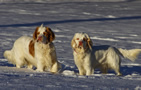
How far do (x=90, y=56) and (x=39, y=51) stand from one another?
996 millimetres

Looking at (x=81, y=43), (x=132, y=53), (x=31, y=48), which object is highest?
(x=81, y=43)

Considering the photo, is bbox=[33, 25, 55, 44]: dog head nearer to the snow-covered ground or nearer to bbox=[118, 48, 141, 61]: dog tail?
the snow-covered ground

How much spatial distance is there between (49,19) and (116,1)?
443 inches

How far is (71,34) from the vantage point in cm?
1326

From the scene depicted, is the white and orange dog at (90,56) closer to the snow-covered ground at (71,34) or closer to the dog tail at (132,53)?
the dog tail at (132,53)

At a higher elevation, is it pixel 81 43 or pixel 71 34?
pixel 81 43

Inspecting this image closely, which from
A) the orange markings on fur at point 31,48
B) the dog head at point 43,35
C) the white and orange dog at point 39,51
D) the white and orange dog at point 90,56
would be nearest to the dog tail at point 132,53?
the white and orange dog at point 90,56

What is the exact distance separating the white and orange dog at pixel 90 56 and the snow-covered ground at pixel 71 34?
0.20 m

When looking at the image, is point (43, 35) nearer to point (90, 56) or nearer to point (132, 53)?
point (90, 56)

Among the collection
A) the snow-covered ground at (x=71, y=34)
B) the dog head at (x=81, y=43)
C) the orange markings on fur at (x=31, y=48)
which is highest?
the dog head at (x=81, y=43)

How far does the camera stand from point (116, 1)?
90.9 ft

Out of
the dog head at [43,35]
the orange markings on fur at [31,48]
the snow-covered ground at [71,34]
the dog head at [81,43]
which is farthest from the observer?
the orange markings on fur at [31,48]

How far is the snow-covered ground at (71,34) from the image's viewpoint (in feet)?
16.3

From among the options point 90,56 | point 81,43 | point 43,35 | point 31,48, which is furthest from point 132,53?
point 31,48
